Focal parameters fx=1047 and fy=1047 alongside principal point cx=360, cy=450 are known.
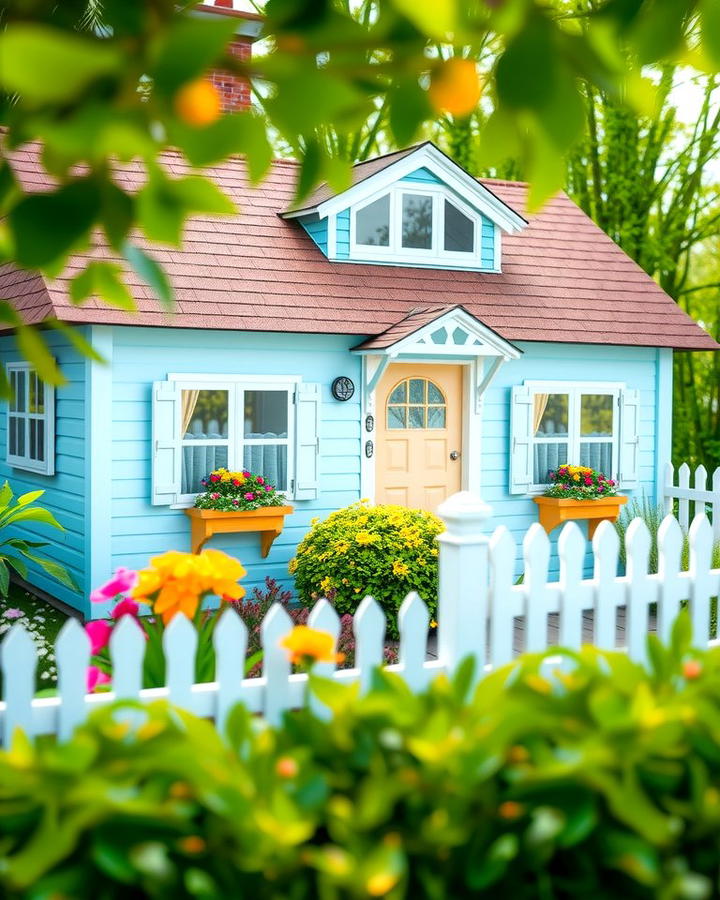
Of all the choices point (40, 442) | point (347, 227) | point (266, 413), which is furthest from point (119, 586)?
point (347, 227)

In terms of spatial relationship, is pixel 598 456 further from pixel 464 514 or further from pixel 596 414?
pixel 464 514

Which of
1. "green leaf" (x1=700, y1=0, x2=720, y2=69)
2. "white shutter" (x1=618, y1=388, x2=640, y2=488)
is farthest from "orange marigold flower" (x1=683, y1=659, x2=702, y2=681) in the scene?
"white shutter" (x1=618, y1=388, x2=640, y2=488)

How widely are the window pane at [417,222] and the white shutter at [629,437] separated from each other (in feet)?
8.99

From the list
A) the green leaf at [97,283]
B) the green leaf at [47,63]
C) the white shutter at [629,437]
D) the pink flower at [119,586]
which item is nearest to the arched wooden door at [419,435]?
the white shutter at [629,437]

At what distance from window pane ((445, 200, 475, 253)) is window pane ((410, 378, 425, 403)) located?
1.55 m

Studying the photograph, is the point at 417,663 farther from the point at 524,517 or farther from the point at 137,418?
the point at 524,517

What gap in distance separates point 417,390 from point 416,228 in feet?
5.66

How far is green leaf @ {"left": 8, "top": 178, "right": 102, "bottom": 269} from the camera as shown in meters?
1.54

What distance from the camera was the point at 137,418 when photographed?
9070 mm

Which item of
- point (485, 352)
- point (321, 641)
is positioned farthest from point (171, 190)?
point (485, 352)

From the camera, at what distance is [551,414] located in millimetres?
11133

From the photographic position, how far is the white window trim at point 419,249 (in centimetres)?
1052

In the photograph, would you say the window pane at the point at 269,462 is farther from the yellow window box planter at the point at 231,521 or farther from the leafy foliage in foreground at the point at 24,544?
the leafy foliage in foreground at the point at 24,544

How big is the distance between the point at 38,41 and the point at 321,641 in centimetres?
189
